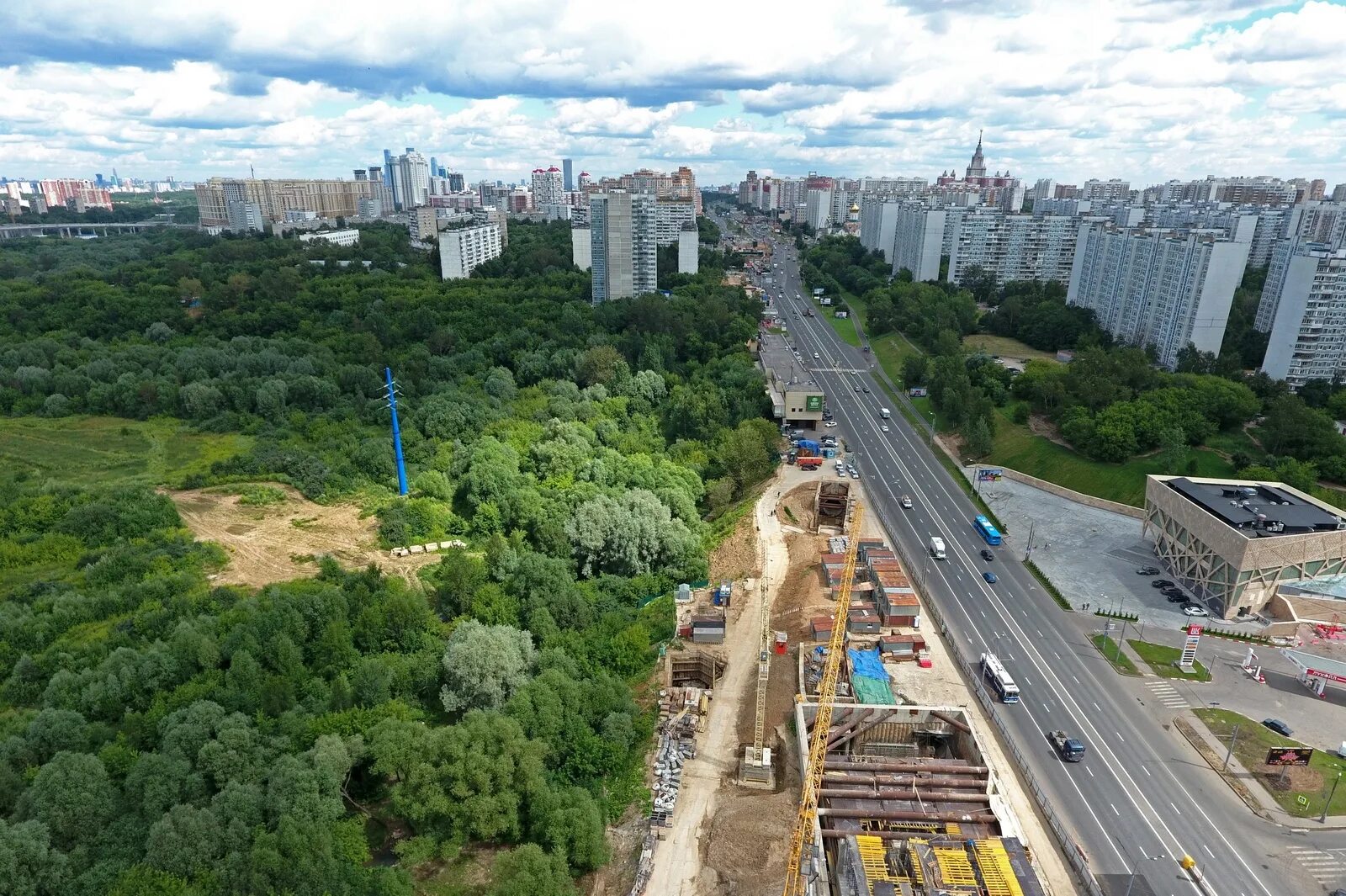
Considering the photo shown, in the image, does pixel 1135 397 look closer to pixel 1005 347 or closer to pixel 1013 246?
pixel 1005 347

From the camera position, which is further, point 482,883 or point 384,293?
point 384,293

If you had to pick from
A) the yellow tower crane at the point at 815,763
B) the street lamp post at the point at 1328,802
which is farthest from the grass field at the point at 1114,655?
the yellow tower crane at the point at 815,763

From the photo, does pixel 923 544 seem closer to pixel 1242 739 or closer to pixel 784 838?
pixel 1242 739

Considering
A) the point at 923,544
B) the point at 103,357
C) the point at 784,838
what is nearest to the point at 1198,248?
the point at 923,544

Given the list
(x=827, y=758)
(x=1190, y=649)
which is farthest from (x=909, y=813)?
(x=1190, y=649)

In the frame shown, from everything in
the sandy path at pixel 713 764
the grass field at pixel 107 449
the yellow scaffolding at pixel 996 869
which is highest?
the grass field at pixel 107 449

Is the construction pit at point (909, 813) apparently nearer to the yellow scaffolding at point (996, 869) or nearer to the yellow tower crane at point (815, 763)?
the yellow scaffolding at point (996, 869)
